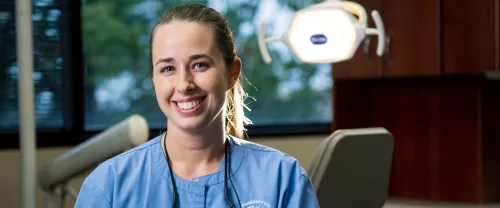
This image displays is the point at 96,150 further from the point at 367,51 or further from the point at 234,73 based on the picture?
the point at 367,51

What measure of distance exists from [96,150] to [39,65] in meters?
1.37

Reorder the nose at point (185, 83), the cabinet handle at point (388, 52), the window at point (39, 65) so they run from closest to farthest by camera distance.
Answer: the nose at point (185, 83)
the cabinet handle at point (388, 52)
the window at point (39, 65)

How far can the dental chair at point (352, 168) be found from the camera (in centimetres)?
216

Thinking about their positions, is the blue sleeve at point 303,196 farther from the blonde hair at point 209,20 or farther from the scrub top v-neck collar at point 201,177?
the blonde hair at point 209,20

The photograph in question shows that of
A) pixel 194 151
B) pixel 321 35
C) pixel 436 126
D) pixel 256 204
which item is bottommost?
pixel 436 126

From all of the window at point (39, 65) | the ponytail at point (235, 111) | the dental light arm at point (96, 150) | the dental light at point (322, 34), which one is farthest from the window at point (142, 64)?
the ponytail at point (235, 111)

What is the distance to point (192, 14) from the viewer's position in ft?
4.74

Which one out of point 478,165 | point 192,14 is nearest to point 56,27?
point 478,165

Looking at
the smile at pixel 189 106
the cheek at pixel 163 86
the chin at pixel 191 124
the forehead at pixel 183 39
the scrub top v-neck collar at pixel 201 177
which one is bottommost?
the scrub top v-neck collar at pixel 201 177

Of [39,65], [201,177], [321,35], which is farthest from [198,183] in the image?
[39,65]

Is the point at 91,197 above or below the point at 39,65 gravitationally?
below

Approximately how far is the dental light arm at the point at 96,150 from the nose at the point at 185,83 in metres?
1.08

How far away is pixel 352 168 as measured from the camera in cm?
224

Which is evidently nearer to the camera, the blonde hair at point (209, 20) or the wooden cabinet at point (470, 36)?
the blonde hair at point (209, 20)
